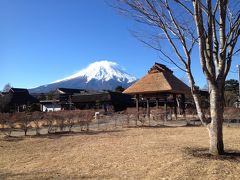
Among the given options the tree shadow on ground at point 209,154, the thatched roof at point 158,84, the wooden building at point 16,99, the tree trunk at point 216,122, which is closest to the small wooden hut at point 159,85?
the thatched roof at point 158,84

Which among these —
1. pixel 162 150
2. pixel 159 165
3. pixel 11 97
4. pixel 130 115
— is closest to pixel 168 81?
pixel 130 115

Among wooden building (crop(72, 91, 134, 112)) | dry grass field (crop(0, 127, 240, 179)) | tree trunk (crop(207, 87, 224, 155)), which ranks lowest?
dry grass field (crop(0, 127, 240, 179))

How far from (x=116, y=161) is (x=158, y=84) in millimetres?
16175

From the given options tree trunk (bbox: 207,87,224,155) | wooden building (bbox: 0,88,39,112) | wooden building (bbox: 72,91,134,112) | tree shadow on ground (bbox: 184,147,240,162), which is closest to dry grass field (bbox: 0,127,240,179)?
tree shadow on ground (bbox: 184,147,240,162)

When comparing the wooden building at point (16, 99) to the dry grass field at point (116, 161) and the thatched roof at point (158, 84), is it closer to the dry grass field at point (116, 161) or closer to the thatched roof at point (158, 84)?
the thatched roof at point (158, 84)

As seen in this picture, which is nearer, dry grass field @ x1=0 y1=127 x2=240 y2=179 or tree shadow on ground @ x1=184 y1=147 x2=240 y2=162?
dry grass field @ x1=0 y1=127 x2=240 y2=179

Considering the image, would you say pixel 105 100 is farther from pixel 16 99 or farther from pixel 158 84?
pixel 158 84

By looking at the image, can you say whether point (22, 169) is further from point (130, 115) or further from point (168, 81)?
point (168, 81)

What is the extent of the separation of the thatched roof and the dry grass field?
39.8 feet

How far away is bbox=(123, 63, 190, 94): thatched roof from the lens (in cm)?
2331

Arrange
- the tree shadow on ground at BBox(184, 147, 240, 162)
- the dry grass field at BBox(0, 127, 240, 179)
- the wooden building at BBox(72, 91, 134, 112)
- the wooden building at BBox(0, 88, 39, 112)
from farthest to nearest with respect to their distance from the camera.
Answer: the wooden building at BBox(0, 88, 39, 112)
the wooden building at BBox(72, 91, 134, 112)
the tree shadow on ground at BBox(184, 147, 240, 162)
the dry grass field at BBox(0, 127, 240, 179)

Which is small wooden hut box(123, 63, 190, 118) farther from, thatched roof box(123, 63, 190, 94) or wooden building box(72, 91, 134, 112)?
wooden building box(72, 91, 134, 112)

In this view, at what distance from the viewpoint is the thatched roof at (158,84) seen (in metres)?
23.3

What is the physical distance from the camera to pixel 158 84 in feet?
78.3
